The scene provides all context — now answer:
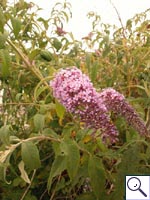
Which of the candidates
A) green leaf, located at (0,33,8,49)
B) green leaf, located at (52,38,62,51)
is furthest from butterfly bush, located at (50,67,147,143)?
green leaf, located at (52,38,62,51)

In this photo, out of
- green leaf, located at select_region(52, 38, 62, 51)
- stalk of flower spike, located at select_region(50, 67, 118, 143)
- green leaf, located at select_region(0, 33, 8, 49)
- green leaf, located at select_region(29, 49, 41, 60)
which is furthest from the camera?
green leaf, located at select_region(52, 38, 62, 51)

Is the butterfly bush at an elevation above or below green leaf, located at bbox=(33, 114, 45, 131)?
above

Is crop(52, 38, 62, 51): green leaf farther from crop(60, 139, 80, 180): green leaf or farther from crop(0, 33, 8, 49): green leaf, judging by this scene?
crop(60, 139, 80, 180): green leaf

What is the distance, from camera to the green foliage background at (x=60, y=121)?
2.42ft

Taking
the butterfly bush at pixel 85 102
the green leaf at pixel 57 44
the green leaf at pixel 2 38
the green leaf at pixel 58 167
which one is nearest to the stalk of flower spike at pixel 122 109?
the butterfly bush at pixel 85 102

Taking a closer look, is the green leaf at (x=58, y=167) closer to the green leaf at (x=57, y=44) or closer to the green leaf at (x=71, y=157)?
the green leaf at (x=71, y=157)

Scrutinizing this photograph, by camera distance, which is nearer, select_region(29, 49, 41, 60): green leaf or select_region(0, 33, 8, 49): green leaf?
select_region(0, 33, 8, 49): green leaf

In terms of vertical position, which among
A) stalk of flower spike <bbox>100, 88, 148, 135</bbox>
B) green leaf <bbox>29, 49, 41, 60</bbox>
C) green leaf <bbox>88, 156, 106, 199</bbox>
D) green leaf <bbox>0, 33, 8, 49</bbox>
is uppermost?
green leaf <bbox>0, 33, 8, 49</bbox>

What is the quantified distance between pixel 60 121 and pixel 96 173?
171 millimetres

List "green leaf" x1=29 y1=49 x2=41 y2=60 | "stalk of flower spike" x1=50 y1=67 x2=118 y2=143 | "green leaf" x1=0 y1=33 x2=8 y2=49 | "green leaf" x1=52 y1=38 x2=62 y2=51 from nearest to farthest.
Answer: "stalk of flower spike" x1=50 y1=67 x2=118 y2=143 → "green leaf" x1=0 y1=33 x2=8 y2=49 → "green leaf" x1=29 y1=49 x2=41 y2=60 → "green leaf" x1=52 y1=38 x2=62 y2=51

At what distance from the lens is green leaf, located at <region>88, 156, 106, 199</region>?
725 mm

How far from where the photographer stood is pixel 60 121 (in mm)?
855

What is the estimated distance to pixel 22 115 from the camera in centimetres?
124

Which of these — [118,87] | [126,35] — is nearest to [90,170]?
[118,87]
